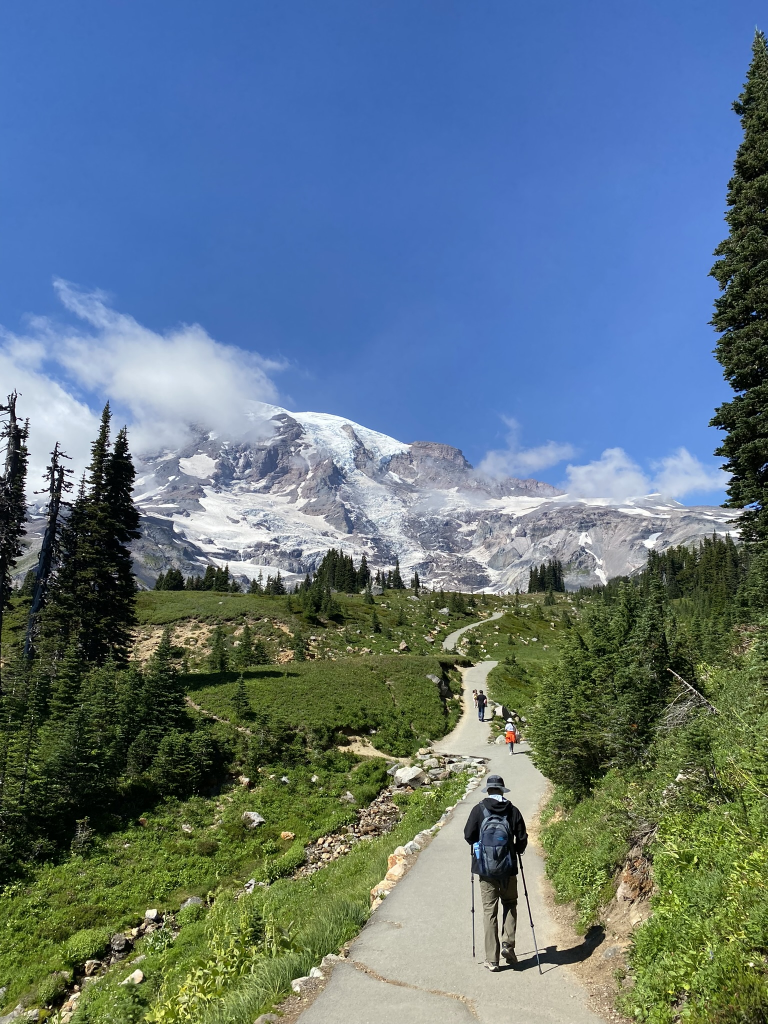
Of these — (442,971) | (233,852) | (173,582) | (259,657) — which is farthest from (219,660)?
(173,582)

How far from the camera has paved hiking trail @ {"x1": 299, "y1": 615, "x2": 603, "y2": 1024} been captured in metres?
6.14

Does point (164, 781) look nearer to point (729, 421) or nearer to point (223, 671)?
point (223, 671)

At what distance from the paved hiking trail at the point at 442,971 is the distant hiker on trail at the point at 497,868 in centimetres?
35

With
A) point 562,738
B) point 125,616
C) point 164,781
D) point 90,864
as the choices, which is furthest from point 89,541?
point 562,738

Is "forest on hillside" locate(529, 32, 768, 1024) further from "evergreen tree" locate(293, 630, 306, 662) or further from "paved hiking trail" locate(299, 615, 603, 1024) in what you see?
"evergreen tree" locate(293, 630, 306, 662)

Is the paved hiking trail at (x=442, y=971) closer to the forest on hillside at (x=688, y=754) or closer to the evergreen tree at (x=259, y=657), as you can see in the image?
the forest on hillside at (x=688, y=754)

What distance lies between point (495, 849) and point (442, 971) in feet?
5.85

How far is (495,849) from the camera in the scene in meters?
7.57

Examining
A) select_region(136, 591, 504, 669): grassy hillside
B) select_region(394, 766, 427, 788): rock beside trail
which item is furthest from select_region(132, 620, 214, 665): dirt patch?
select_region(394, 766, 427, 788): rock beside trail

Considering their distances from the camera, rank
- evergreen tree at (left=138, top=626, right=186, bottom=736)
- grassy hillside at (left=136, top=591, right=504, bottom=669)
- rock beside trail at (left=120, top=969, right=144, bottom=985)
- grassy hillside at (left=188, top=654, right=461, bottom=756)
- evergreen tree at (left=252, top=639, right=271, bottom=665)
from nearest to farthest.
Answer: rock beside trail at (left=120, top=969, right=144, bottom=985)
evergreen tree at (left=138, top=626, right=186, bottom=736)
grassy hillside at (left=188, top=654, right=461, bottom=756)
evergreen tree at (left=252, top=639, right=271, bottom=665)
grassy hillside at (left=136, top=591, right=504, bottom=669)

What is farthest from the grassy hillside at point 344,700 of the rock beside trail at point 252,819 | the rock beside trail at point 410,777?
the rock beside trail at point 252,819

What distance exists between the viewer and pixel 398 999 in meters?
6.39

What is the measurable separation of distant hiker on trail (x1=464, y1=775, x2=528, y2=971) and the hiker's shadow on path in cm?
38

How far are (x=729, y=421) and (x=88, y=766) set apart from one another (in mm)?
24913
